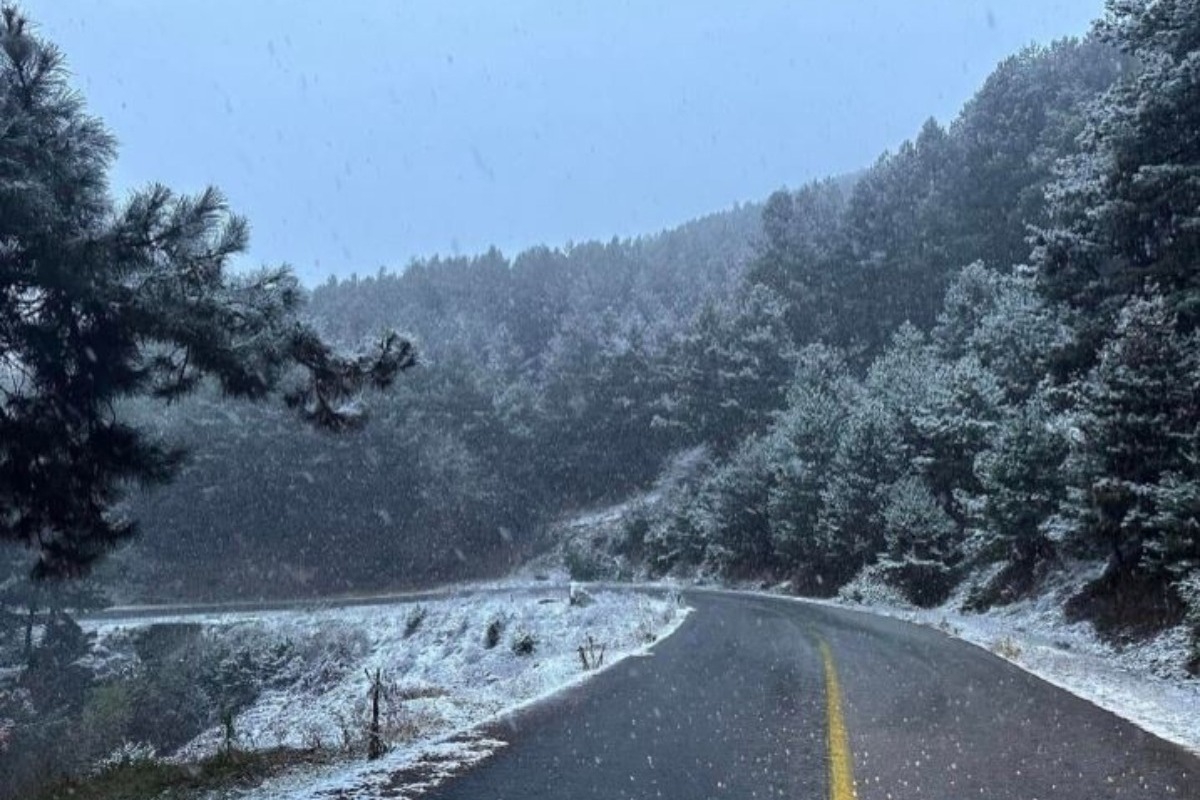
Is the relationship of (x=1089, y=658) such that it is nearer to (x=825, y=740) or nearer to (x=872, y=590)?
(x=825, y=740)

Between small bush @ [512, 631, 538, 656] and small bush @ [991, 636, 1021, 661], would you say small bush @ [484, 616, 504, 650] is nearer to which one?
small bush @ [512, 631, 538, 656]

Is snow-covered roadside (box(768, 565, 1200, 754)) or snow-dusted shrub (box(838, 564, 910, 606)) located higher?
snow-covered roadside (box(768, 565, 1200, 754))

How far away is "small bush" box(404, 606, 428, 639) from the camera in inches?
1335

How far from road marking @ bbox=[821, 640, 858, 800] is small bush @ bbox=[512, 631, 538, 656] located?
49.8ft

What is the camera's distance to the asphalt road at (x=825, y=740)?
7.04m

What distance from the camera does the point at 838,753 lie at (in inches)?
322

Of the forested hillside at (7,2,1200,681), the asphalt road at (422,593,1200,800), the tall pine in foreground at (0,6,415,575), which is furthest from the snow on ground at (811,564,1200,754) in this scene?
the tall pine in foreground at (0,6,415,575)

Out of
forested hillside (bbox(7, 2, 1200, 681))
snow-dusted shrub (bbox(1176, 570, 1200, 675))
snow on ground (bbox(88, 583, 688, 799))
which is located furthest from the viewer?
forested hillside (bbox(7, 2, 1200, 681))

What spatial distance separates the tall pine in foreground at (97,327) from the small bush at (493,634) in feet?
66.0

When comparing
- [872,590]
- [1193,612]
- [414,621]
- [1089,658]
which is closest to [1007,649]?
[1089,658]

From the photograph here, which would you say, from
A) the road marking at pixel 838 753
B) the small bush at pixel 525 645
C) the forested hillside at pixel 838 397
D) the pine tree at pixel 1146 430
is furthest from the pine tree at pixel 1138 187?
the small bush at pixel 525 645

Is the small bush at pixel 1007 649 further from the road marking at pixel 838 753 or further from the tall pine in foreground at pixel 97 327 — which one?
the tall pine in foreground at pixel 97 327

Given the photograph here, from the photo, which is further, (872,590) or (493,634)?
(872,590)

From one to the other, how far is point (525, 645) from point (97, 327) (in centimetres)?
1967
